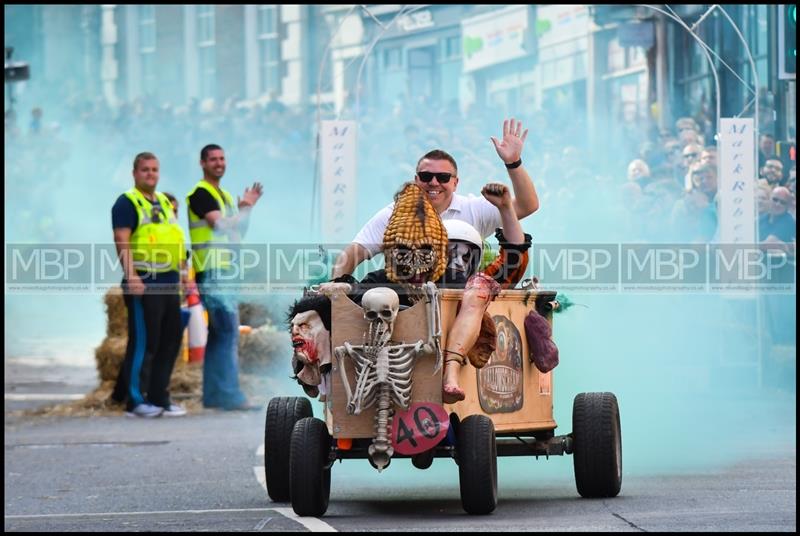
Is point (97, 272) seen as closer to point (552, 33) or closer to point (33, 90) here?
point (33, 90)

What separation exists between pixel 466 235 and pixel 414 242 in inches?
19.2

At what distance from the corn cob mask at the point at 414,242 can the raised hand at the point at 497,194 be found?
0.38m

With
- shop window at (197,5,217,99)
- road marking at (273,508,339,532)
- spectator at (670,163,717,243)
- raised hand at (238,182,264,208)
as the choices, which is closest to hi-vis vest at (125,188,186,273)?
raised hand at (238,182,264,208)

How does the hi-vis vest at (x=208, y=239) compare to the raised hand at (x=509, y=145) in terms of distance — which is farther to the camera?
the hi-vis vest at (x=208, y=239)

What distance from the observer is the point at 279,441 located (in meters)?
10.1

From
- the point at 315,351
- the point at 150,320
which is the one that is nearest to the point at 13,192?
the point at 150,320

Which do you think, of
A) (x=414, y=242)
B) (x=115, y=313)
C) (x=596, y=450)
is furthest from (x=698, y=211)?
(x=414, y=242)

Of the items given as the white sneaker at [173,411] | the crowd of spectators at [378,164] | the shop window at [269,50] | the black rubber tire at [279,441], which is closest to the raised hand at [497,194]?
the black rubber tire at [279,441]

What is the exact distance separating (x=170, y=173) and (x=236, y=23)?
8.04 feet

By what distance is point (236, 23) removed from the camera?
995 inches

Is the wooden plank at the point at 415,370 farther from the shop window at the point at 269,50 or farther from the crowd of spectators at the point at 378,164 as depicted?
the shop window at the point at 269,50

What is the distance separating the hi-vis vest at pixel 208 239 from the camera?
53.4 ft

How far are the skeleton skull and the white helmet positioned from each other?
0.75 meters

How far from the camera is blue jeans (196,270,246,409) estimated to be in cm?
1662
